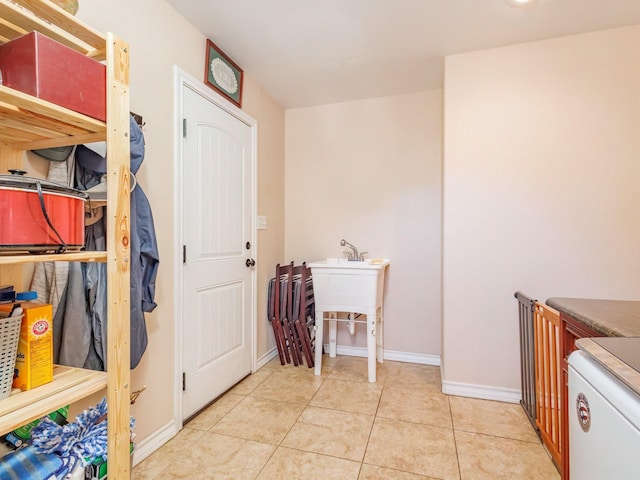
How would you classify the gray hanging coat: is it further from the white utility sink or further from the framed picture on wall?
the white utility sink

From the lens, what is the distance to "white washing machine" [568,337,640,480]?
2.05ft

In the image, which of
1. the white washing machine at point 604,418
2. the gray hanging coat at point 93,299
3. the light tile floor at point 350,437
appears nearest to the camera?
the white washing machine at point 604,418

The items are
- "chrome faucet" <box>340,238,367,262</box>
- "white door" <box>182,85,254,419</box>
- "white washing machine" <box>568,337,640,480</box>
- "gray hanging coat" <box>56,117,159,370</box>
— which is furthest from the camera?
"chrome faucet" <box>340,238,367,262</box>

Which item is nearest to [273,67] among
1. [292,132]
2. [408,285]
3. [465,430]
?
[292,132]

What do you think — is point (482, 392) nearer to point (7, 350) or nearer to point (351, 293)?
point (351, 293)

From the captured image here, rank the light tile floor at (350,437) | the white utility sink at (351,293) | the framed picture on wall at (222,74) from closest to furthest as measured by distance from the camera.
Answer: the light tile floor at (350,437), the framed picture on wall at (222,74), the white utility sink at (351,293)

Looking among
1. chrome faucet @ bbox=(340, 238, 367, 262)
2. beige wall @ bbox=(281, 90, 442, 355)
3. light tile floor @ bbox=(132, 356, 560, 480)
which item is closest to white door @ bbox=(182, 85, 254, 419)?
light tile floor @ bbox=(132, 356, 560, 480)

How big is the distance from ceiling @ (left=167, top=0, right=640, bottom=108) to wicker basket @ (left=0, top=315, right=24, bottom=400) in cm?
175

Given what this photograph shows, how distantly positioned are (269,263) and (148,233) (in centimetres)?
149

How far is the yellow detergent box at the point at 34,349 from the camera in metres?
0.97

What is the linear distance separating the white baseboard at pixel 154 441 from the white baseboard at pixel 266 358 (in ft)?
3.14

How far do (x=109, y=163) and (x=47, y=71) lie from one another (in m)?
0.28

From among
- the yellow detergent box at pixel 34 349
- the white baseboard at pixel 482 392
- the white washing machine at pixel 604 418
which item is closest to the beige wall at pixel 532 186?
the white baseboard at pixel 482 392

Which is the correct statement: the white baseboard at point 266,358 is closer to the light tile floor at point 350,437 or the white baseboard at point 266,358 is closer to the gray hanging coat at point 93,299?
the light tile floor at point 350,437
